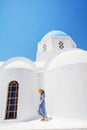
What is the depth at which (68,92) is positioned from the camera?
775cm

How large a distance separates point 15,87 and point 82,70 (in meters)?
4.61

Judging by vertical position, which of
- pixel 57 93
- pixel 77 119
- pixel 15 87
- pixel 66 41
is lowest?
pixel 77 119

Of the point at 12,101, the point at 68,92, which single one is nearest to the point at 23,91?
the point at 12,101

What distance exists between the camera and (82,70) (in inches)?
314

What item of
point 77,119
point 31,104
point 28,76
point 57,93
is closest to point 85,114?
point 77,119

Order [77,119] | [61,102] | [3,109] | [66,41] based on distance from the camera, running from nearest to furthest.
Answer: [77,119] → [61,102] → [3,109] → [66,41]

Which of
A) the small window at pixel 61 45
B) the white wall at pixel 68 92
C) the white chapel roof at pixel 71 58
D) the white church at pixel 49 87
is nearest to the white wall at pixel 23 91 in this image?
the white church at pixel 49 87

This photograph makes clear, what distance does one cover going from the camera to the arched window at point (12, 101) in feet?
27.6

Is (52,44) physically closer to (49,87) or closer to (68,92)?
(49,87)

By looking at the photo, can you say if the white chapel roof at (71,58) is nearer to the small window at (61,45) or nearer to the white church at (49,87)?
the white church at (49,87)

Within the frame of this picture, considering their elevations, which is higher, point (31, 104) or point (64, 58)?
point (64, 58)

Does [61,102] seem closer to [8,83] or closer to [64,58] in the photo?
[64,58]

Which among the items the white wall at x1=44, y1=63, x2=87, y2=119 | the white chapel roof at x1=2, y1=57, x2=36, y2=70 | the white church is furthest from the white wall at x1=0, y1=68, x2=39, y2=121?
the white wall at x1=44, y1=63, x2=87, y2=119

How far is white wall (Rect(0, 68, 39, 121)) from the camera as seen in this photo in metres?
8.46
